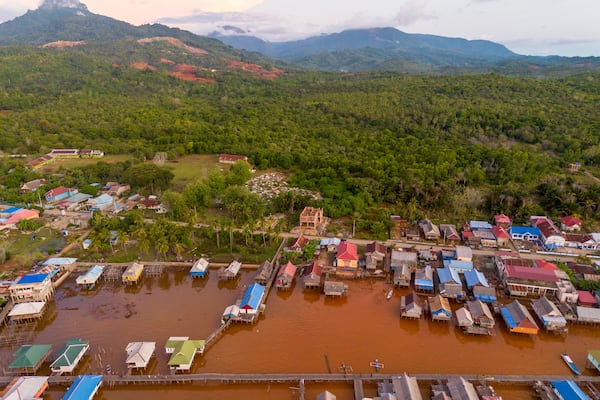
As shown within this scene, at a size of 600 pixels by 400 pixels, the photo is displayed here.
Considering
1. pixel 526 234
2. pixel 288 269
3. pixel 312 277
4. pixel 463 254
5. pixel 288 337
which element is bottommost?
pixel 288 337

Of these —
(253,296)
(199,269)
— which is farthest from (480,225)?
(199,269)

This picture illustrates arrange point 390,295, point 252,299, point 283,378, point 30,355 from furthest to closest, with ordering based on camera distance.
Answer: point 390,295 → point 252,299 → point 30,355 → point 283,378

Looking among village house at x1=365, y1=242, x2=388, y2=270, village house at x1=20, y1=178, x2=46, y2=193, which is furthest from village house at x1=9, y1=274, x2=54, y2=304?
village house at x1=365, y1=242, x2=388, y2=270

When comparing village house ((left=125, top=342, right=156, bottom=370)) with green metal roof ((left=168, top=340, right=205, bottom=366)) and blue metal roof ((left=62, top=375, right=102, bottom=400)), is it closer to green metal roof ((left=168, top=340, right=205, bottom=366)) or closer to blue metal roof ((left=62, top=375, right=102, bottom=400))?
green metal roof ((left=168, top=340, right=205, bottom=366))

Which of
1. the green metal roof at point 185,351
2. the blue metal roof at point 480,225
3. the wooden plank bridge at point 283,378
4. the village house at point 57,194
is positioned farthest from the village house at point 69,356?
the blue metal roof at point 480,225

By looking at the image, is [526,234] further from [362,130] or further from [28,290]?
[28,290]

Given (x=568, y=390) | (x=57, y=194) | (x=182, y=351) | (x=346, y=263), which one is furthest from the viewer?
(x=57, y=194)

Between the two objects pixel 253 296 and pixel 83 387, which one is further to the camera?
pixel 253 296
